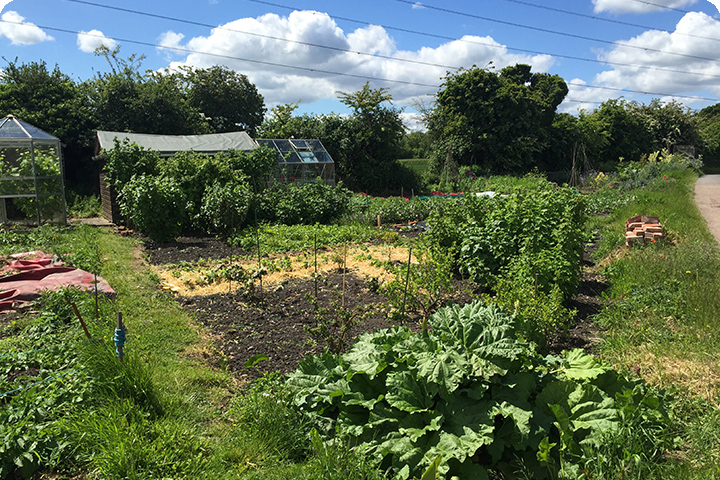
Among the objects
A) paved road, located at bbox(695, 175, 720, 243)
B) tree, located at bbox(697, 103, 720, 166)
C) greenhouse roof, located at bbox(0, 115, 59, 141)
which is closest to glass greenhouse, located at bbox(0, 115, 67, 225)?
greenhouse roof, located at bbox(0, 115, 59, 141)

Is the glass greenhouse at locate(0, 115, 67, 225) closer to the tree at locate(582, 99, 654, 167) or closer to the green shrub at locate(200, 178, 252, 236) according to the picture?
the green shrub at locate(200, 178, 252, 236)

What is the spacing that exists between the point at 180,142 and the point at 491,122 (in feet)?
60.5

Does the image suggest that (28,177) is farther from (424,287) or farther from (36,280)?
(424,287)

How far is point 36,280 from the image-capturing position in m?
6.25

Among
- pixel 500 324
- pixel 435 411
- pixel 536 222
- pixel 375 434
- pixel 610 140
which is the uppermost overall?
pixel 610 140

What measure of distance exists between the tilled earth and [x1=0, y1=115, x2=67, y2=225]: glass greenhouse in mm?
8699

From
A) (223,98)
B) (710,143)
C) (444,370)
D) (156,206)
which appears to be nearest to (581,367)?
(444,370)

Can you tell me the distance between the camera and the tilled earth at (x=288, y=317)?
479cm

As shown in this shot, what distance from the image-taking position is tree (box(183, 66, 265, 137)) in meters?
30.4

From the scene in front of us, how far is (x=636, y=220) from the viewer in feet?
33.2

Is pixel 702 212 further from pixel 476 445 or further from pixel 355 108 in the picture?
pixel 355 108

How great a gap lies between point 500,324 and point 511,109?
87.2 ft

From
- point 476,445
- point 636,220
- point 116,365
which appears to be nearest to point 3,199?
point 116,365

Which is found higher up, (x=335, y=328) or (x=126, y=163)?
(x=126, y=163)
